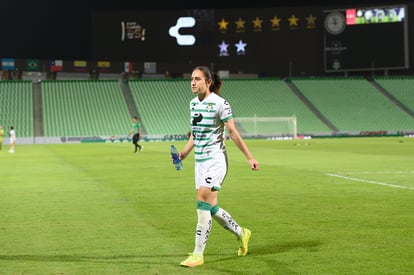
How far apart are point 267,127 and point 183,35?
14.3 meters

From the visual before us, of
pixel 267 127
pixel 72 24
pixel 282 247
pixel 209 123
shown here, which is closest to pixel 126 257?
pixel 209 123

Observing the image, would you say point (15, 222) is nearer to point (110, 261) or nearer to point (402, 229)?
point (110, 261)

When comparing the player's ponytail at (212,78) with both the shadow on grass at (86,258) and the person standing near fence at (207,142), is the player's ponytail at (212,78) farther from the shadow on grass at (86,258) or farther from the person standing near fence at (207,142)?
the shadow on grass at (86,258)

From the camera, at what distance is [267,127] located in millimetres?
72125

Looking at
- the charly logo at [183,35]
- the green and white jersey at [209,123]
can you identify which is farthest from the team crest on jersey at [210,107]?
the charly logo at [183,35]


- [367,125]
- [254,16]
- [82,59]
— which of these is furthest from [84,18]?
[367,125]

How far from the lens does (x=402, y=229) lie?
1012 cm

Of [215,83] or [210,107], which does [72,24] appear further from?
[210,107]

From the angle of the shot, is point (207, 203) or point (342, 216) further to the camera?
point (342, 216)

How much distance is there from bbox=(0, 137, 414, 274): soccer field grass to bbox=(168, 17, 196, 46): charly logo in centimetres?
5288

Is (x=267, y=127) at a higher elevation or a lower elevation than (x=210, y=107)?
lower

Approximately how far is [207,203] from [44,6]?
65.2m

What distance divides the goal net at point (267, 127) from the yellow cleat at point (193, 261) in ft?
198

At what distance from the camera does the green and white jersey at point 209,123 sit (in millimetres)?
8023
